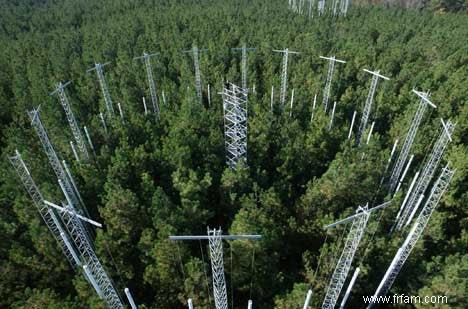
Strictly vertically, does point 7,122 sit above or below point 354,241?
below

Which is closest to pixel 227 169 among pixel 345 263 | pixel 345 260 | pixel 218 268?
pixel 218 268

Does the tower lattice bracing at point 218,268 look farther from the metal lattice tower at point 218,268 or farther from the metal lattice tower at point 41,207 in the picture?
the metal lattice tower at point 41,207

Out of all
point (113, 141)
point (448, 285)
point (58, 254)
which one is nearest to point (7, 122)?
point (113, 141)

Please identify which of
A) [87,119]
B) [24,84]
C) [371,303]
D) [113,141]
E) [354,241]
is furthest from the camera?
[24,84]

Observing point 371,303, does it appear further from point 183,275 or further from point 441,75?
point 441,75

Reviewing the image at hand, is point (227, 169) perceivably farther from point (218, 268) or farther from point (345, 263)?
point (345, 263)

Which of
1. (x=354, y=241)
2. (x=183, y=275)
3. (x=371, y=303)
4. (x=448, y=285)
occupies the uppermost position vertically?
(x=354, y=241)
